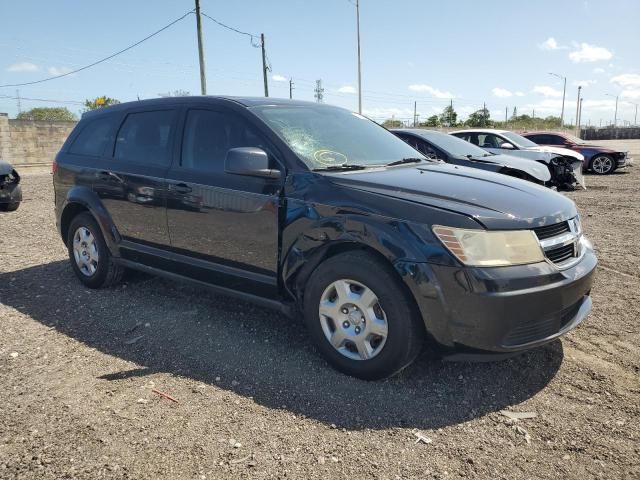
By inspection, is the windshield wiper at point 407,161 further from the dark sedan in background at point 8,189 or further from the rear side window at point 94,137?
the dark sedan in background at point 8,189

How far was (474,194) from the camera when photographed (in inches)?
123

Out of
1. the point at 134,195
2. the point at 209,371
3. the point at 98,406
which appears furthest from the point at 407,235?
the point at 134,195

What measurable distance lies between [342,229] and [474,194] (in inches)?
33.0

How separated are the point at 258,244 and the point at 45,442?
1710mm

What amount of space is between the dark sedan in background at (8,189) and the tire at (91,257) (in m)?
5.31

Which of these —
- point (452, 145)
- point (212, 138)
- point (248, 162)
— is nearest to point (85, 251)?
point (212, 138)

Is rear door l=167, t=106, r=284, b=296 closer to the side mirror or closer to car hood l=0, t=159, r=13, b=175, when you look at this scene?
the side mirror

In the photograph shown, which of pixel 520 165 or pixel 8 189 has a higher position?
pixel 520 165

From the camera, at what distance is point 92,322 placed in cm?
426

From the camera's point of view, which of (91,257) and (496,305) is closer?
(496,305)

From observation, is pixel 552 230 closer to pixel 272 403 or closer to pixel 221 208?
pixel 272 403

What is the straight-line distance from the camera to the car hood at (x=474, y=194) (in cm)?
289

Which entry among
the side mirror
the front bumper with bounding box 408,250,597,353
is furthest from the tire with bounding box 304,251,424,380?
the side mirror

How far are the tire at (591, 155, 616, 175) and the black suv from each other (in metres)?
15.3
